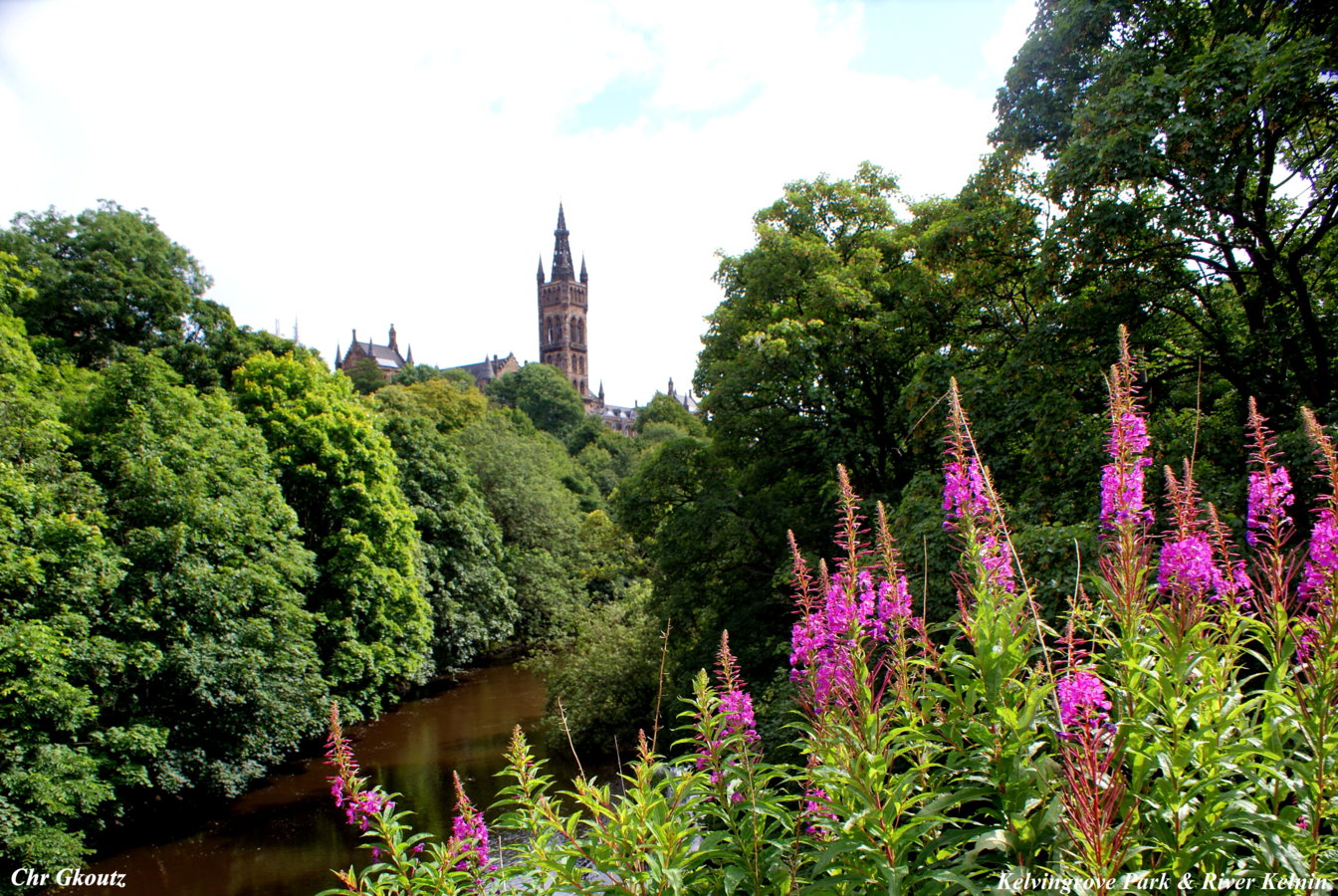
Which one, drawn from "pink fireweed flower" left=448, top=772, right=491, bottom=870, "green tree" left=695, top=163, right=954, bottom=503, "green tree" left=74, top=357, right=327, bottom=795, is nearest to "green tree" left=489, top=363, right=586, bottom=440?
"green tree" left=74, top=357, right=327, bottom=795

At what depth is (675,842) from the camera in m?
3.01

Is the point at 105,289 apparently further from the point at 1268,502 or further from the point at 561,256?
the point at 561,256

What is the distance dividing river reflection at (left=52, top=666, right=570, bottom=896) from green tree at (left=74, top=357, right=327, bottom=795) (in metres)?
1.28

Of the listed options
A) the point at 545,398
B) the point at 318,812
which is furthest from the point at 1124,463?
the point at 545,398

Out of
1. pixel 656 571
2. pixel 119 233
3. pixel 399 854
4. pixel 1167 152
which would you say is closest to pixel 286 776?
pixel 656 571

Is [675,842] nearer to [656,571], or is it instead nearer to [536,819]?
[536,819]

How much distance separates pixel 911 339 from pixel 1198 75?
26.8 ft

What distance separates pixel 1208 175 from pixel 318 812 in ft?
73.5

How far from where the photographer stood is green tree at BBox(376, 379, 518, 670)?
3250 cm

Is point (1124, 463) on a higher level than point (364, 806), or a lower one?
higher

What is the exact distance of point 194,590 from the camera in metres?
17.9

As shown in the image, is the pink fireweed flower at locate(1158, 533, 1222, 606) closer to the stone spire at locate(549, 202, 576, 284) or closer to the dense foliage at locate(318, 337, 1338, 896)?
the dense foliage at locate(318, 337, 1338, 896)

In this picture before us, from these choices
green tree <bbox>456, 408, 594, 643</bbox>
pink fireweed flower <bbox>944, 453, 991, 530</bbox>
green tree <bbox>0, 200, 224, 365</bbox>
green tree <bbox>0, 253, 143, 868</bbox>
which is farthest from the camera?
green tree <bbox>456, 408, 594, 643</bbox>

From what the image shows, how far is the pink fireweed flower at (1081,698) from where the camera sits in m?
2.61
